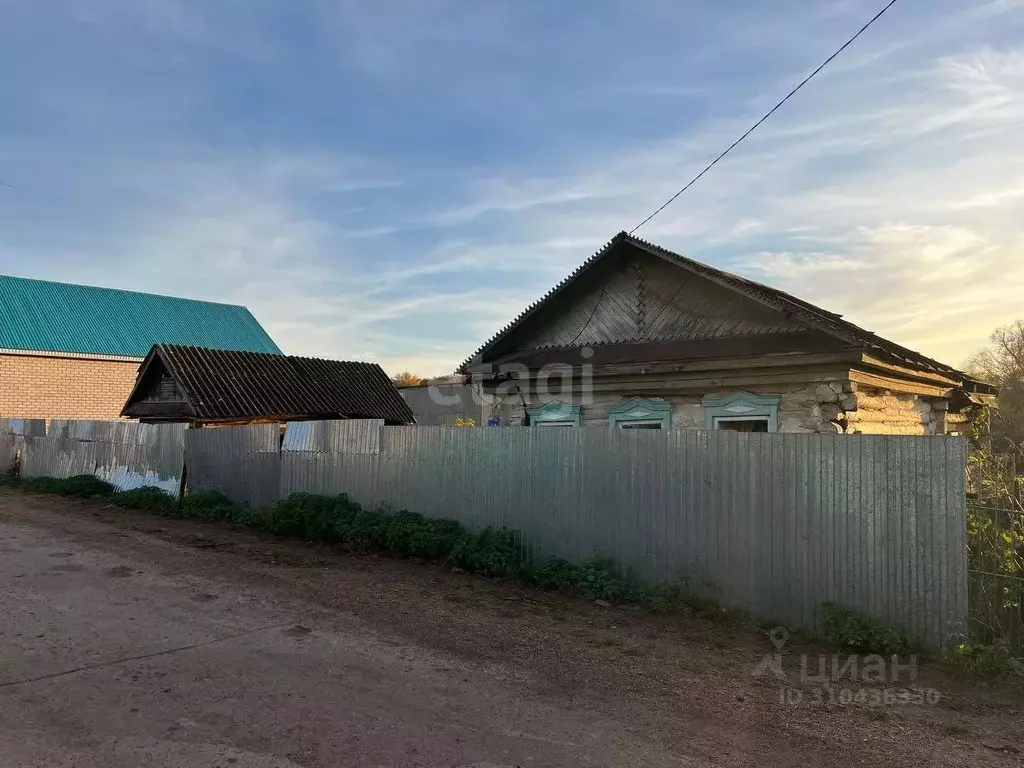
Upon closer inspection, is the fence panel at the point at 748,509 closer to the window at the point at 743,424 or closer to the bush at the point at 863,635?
the bush at the point at 863,635

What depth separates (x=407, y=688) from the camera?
4965mm

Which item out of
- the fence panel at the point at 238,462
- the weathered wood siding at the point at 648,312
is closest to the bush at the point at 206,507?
the fence panel at the point at 238,462

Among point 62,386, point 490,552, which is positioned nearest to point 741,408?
point 490,552

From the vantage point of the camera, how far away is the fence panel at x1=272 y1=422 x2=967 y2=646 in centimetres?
600

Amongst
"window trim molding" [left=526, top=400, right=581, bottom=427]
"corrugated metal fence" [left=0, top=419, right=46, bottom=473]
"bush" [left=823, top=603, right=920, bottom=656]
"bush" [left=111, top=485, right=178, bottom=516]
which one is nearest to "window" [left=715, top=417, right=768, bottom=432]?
"window trim molding" [left=526, top=400, right=581, bottom=427]

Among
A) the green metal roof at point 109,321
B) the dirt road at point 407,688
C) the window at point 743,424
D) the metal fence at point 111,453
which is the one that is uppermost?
the green metal roof at point 109,321

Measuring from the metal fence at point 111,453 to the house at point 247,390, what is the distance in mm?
1574

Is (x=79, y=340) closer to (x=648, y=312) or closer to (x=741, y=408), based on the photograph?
(x=648, y=312)

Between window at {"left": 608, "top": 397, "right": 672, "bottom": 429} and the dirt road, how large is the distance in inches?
154

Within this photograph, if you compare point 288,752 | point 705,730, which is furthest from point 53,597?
point 705,730

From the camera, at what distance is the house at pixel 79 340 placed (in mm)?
26203

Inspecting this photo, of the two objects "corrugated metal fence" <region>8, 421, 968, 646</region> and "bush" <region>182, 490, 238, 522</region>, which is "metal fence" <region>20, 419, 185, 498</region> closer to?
"bush" <region>182, 490, 238, 522</region>

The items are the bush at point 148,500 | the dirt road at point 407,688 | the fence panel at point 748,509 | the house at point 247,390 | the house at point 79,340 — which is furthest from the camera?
the house at point 79,340

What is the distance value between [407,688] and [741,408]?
6597 millimetres
